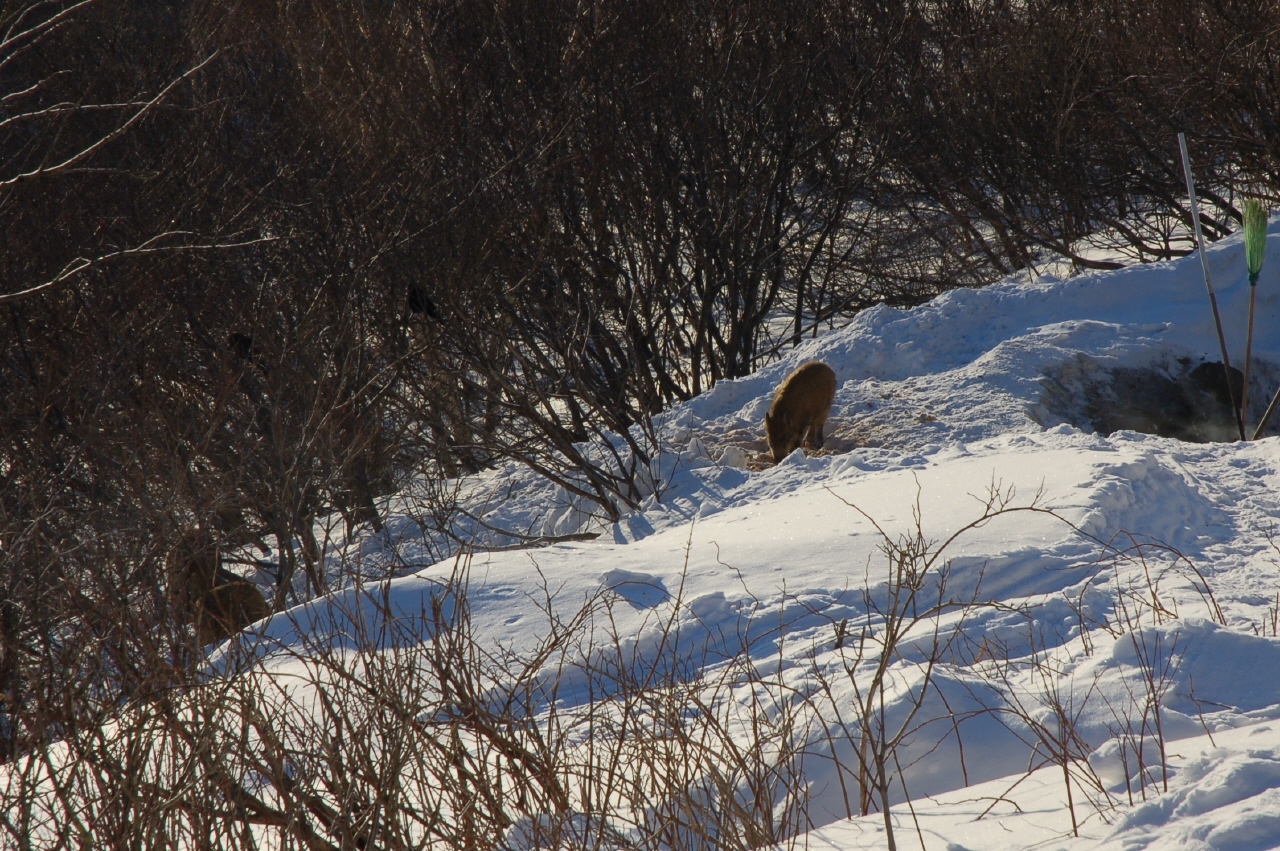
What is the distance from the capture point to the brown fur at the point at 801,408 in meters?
7.45

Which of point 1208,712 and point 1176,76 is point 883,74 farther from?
point 1208,712

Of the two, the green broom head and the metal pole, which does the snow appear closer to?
the metal pole

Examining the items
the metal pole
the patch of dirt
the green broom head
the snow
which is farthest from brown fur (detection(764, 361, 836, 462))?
the green broom head

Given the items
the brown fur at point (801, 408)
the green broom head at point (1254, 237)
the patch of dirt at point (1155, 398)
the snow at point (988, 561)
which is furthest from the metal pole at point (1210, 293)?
the brown fur at point (801, 408)

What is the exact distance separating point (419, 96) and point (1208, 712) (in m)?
10.3

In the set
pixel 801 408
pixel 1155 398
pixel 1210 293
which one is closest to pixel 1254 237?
pixel 1210 293

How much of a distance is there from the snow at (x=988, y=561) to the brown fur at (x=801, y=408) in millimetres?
306

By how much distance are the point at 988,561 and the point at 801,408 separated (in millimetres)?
2836

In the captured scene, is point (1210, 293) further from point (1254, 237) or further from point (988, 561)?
point (988, 561)

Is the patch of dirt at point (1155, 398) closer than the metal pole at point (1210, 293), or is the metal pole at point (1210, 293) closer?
the metal pole at point (1210, 293)

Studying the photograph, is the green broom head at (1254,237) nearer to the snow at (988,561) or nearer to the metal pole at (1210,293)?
the metal pole at (1210,293)

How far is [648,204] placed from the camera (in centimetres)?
1261

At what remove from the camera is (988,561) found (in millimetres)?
4793

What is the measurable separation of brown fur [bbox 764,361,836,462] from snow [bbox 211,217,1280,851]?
1.00 feet
